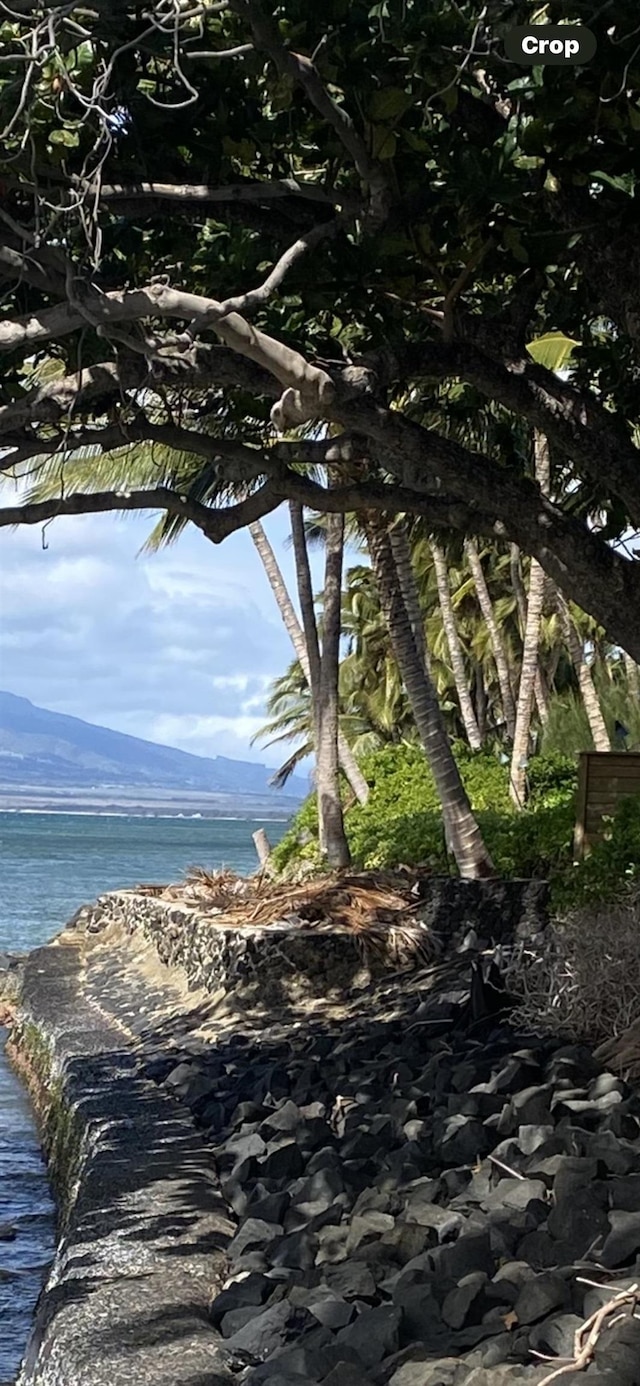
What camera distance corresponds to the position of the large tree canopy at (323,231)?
5629 millimetres

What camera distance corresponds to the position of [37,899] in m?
45.2

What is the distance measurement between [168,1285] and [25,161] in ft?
14.9

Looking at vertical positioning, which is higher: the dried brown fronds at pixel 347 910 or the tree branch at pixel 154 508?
the tree branch at pixel 154 508

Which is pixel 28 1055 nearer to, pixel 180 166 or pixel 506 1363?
pixel 180 166

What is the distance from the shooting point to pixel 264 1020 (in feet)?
34.5

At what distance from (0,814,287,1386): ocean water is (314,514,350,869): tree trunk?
2.06 metres

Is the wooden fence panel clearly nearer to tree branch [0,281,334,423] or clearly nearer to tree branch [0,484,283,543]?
tree branch [0,484,283,543]

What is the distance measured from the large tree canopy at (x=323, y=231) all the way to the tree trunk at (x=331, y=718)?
7.36 m

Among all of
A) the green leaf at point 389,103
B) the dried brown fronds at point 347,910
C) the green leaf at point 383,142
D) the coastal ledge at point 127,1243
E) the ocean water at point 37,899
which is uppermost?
the green leaf at point 389,103

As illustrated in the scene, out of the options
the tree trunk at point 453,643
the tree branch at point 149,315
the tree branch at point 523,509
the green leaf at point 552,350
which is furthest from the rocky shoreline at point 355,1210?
the tree trunk at point 453,643

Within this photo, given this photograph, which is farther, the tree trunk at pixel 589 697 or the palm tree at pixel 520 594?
the palm tree at pixel 520 594

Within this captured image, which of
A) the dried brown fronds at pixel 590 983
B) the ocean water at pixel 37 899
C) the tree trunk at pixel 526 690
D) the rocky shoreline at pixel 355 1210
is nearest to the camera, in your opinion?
the rocky shoreline at pixel 355 1210

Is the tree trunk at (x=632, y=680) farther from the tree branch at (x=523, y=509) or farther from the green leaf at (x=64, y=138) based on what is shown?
the green leaf at (x=64, y=138)

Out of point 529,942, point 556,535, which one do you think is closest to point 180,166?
point 556,535
